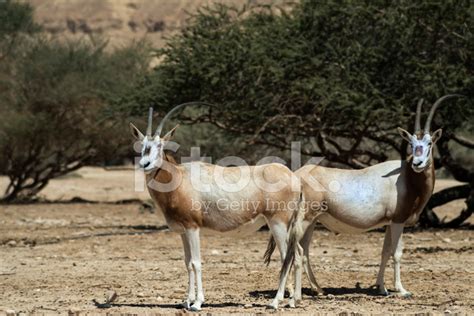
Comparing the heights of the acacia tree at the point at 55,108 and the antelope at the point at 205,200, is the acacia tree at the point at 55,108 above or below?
above

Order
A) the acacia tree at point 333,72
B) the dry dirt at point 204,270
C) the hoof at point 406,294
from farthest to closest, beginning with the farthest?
the acacia tree at point 333,72 → the hoof at point 406,294 → the dry dirt at point 204,270

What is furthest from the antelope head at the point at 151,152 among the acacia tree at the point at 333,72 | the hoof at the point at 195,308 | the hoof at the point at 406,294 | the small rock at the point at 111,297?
the acacia tree at the point at 333,72

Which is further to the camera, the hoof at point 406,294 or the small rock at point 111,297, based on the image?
the hoof at point 406,294

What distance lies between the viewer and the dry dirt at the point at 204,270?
394 inches

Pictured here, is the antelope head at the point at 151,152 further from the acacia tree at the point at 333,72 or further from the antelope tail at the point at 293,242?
the acacia tree at the point at 333,72

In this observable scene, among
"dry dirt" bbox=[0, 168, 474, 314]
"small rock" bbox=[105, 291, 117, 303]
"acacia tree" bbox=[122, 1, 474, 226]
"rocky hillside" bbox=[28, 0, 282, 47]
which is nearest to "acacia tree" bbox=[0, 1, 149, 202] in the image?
"dry dirt" bbox=[0, 168, 474, 314]

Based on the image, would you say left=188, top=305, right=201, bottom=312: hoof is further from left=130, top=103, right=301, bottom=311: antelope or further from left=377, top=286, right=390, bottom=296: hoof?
left=377, top=286, right=390, bottom=296: hoof

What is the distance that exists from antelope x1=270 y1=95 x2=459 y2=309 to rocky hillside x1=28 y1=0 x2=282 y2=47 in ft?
272

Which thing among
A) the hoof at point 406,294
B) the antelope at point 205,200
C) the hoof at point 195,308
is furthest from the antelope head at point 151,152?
the hoof at point 406,294

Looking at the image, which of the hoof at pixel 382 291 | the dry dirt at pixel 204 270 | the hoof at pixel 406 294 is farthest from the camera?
the hoof at pixel 382 291

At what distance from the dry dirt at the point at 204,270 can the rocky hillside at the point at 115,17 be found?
243 feet

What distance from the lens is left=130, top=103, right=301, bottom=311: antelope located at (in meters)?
9.95

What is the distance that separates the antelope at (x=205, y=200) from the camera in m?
9.95

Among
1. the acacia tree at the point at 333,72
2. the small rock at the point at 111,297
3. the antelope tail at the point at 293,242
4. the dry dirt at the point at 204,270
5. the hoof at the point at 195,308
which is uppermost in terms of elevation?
the acacia tree at the point at 333,72
